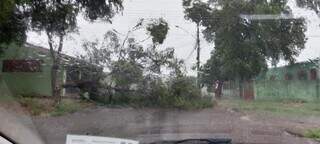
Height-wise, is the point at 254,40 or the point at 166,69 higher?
the point at 254,40

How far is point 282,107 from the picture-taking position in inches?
143

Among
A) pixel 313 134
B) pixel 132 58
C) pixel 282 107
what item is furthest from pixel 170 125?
pixel 313 134

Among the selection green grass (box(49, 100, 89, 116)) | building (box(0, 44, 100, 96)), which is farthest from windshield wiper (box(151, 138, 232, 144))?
building (box(0, 44, 100, 96))

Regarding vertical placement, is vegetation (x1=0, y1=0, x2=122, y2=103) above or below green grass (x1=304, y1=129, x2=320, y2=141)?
above

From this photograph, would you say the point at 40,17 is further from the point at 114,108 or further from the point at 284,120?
the point at 284,120

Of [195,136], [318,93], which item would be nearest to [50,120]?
[195,136]

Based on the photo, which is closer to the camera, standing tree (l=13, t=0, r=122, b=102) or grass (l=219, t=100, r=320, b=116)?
grass (l=219, t=100, r=320, b=116)

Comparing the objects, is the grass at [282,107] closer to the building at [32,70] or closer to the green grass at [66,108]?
the green grass at [66,108]

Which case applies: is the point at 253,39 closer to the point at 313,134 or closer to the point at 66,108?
the point at 313,134

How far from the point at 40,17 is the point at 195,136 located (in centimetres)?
172

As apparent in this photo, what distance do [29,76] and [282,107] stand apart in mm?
2216

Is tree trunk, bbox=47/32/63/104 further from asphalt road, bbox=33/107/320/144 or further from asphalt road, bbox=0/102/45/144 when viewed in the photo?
asphalt road, bbox=0/102/45/144

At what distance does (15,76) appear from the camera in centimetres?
376

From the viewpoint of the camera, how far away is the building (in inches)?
148
